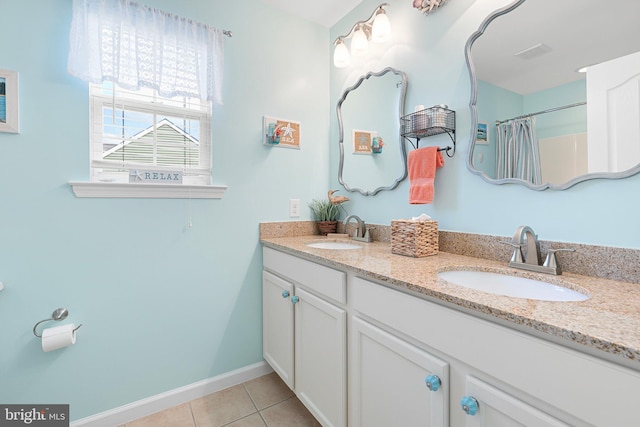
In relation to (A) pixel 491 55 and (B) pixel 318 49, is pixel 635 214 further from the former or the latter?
(B) pixel 318 49

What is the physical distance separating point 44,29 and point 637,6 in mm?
2267

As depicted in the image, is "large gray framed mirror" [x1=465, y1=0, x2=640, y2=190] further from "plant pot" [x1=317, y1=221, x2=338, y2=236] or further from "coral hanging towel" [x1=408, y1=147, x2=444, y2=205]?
"plant pot" [x1=317, y1=221, x2=338, y2=236]

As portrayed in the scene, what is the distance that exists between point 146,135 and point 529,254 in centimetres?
188

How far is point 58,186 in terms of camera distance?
1.38 m

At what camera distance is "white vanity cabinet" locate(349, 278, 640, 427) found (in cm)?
55

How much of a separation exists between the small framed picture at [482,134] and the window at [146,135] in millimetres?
1433

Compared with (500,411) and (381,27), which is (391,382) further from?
(381,27)

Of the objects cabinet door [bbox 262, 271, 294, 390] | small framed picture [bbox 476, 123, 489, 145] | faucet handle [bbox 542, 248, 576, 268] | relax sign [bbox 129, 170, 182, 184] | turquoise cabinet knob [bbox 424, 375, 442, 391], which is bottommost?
cabinet door [bbox 262, 271, 294, 390]

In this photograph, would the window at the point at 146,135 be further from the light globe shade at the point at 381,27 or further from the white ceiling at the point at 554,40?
the white ceiling at the point at 554,40

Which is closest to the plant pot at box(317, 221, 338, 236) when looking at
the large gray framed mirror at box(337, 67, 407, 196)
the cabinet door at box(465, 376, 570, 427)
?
the large gray framed mirror at box(337, 67, 407, 196)

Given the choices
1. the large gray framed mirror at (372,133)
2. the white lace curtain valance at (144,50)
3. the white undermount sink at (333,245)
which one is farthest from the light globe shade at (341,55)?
the white undermount sink at (333,245)

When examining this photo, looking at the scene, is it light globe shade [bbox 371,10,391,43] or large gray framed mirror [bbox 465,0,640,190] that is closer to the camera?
large gray framed mirror [bbox 465,0,640,190]

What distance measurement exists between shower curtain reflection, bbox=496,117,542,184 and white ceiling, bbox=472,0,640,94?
5.3 inches

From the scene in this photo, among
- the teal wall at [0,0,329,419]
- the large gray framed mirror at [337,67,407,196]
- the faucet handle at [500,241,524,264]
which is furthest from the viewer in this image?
the large gray framed mirror at [337,67,407,196]
